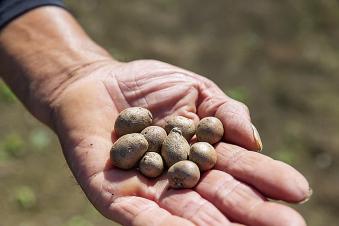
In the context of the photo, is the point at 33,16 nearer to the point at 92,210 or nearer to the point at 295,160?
the point at 92,210

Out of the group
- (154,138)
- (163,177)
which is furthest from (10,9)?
(163,177)

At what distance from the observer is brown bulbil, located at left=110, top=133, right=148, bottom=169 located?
300 centimetres

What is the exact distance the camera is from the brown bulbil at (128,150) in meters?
3.00

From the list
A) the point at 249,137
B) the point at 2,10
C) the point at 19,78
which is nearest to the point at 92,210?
the point at 19,78

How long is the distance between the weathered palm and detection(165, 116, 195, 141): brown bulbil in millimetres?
92

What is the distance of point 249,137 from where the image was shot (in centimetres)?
295

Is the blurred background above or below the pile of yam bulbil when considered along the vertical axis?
below

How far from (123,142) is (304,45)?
4516 mm

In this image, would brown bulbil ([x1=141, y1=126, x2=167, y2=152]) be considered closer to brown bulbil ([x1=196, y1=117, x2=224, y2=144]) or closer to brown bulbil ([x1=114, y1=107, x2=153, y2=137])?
brown bulbil ([x1=114, y1=107, x2=153, y2=137])

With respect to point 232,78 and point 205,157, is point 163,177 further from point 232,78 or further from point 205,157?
point 232,78

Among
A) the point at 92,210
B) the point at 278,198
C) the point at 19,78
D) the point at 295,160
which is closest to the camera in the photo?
the point at 278,198

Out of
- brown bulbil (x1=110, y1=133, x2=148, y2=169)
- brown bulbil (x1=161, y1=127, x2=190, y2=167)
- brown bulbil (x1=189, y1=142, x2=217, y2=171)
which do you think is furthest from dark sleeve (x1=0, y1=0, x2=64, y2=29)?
brown bulbil (x1=189, y1=142, x2=217, y2=171)

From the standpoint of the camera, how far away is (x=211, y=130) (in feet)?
10.0

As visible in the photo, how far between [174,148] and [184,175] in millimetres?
332
